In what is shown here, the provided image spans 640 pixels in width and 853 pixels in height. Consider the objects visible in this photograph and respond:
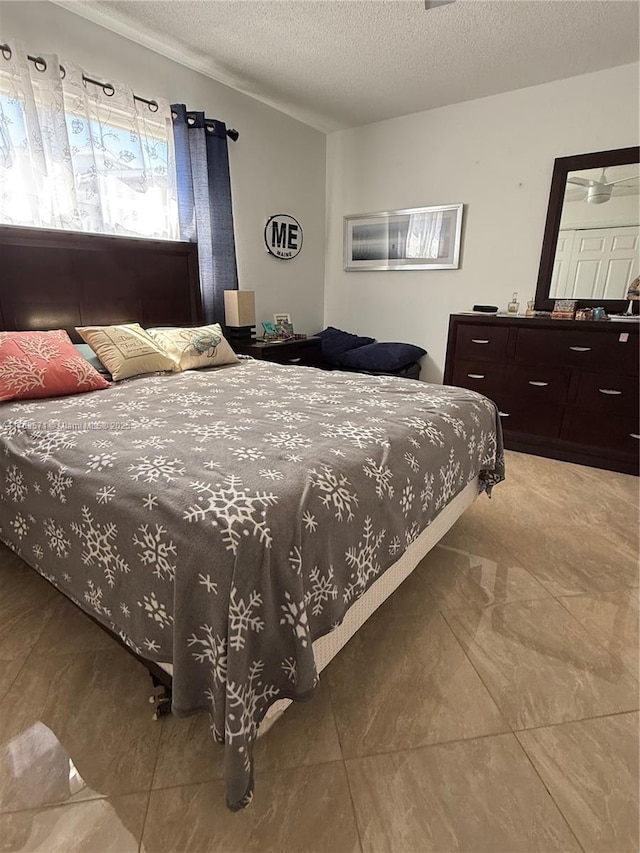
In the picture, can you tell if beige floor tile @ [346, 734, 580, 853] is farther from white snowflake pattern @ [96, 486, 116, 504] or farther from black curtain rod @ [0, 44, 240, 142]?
black curtain rod @ [0, 44, 240, 142]

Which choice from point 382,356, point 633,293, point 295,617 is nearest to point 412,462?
point 295,617

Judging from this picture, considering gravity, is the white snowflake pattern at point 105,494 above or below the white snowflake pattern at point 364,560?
above

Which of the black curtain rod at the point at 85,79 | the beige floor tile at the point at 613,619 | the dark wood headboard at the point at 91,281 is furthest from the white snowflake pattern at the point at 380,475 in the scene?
the black curtain rod at the point at 85,79

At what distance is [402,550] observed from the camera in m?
1.44

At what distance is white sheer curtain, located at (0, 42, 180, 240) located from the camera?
87.4 inches

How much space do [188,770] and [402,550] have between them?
2.75 feet

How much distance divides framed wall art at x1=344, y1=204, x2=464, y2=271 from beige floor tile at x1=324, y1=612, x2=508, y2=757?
125 inches

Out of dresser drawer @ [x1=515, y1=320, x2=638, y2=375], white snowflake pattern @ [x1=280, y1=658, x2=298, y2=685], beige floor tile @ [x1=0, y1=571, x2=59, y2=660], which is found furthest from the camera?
dresser drawer @ [x1=515, y1=320, x2=638, y2=375]

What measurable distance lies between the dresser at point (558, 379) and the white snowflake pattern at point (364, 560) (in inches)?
93.6

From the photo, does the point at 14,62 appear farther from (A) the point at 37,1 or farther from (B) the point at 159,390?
(B) the point at 159,390

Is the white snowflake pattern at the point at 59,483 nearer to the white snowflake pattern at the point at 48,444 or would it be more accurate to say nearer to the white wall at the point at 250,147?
the white snowflake pattern at the point at 48,444

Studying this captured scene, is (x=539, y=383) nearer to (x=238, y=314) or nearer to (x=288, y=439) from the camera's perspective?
(x=238, y=314)

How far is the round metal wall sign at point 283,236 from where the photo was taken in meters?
3.81

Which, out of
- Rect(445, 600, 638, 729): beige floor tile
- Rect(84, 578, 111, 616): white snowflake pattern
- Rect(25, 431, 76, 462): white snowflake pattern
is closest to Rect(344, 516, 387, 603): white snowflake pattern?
Rect(445, 600, 638, 729): beige floor tile
